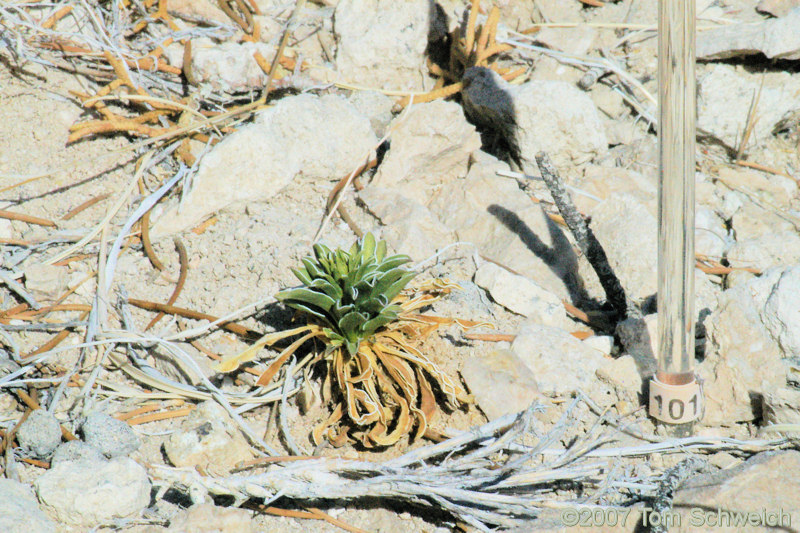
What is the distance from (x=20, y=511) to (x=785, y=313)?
7.85 feet

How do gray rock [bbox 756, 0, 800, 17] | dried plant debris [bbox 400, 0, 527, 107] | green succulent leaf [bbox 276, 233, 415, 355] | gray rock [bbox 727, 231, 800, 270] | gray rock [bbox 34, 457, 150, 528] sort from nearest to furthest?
1. gray rock [bbox 34, 457, 150, 528]
2. green succulent leaf [bbox 276, 233, 415, 355]
3. gray rock [bbox 727, 231, 800, 270]
4. dried plant debris [bbox 400, 0, 527, 107]
5. gray rock [bbox 756, 0, 800, 17]

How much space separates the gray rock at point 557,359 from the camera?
7.29ft

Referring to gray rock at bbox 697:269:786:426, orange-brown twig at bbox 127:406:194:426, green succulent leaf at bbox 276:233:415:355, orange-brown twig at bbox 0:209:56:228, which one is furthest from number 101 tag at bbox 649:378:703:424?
orange-brown twig at bbox 0:209:56:228

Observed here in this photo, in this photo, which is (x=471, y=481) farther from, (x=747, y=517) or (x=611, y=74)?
(x=611, y=74)

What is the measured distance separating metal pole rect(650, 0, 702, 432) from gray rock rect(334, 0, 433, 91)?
179 centimetres

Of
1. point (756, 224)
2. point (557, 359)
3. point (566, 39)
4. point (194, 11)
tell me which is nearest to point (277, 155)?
point (194, 11)

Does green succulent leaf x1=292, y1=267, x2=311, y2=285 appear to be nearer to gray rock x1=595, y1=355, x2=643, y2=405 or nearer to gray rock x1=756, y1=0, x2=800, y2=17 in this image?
gray rock x1=595, y1=355, x2=643, y2=405

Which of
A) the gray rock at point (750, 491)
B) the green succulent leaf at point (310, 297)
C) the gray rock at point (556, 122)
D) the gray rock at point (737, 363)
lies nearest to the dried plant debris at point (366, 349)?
the green succulent leaf at point (310, 297)

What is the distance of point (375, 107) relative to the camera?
10.4 ft

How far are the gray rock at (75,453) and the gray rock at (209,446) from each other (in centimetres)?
20

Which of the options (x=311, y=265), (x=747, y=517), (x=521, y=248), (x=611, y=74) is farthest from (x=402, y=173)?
(x=747, y=517)

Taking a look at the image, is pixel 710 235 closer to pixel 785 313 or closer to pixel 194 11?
pixel 785 313

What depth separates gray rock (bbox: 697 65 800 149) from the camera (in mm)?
3254

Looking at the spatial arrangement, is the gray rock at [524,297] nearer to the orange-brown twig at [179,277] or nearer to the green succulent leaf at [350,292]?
the green succulent leaf at [350,292]
